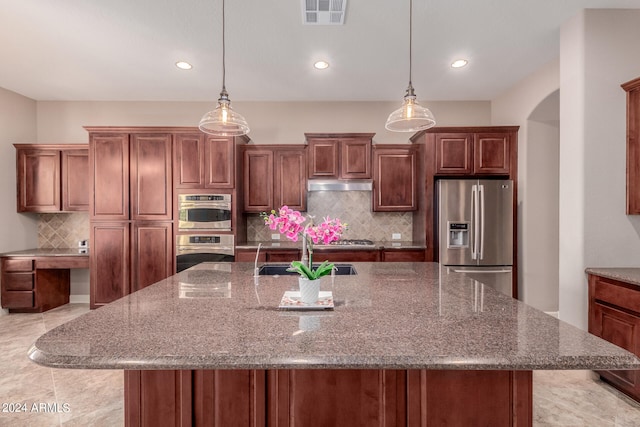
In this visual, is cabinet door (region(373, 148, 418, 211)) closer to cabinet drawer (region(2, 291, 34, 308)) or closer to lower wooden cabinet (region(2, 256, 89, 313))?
lower wooden cabinet (region(2, 256, 89, 313))

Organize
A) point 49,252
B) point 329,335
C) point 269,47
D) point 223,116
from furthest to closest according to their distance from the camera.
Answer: point 49,252 < point 269,47 < point 223,116 < point 329,335

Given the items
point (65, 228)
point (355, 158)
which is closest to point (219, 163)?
point (355, 158)

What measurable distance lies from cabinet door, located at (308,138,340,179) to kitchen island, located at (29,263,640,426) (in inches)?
117

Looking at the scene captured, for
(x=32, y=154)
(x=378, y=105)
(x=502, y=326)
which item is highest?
(x=378, y=105)

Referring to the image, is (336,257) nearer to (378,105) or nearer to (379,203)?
(379,203)

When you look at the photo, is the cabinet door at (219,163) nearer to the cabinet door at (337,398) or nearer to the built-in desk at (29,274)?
the built-in desk at (29,274)

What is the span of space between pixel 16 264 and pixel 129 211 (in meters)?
1.58

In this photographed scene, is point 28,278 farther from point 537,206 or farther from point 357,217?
point 537,206

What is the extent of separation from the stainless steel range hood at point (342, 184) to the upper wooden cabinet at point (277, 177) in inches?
7.0

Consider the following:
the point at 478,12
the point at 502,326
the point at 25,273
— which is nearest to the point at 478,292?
the point at 502,326

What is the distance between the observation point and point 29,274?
423 centimetres

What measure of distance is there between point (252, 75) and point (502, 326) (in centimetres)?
362

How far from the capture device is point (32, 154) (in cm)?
445

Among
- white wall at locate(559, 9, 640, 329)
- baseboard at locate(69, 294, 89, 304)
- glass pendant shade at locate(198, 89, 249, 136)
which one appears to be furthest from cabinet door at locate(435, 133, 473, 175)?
baseboard at locate(69, 294, 89, 304)
